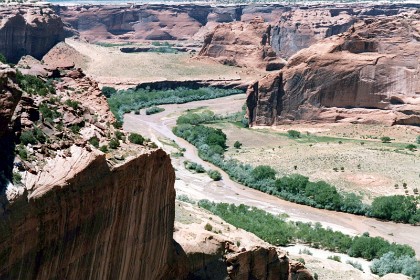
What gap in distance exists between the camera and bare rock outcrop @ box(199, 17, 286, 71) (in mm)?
140750

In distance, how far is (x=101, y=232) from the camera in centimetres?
2048

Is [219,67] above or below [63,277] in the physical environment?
below

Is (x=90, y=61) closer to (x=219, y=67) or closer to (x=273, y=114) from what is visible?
(x=219, y=67)

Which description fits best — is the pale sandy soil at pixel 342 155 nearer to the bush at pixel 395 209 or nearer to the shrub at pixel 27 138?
the bush at pixel 395 209

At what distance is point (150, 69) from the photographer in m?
138

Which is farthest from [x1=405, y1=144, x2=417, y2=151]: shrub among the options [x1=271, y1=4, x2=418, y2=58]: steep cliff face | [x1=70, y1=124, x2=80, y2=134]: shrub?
[x1=271, y1=4, x2=418, y2=58]: steep cliff face

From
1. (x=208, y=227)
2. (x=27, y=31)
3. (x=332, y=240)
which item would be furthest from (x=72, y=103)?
(x=27, y=31)

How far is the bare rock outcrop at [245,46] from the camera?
14075cm

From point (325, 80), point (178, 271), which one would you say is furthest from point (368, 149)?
point (178, 271)

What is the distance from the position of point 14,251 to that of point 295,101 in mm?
75427

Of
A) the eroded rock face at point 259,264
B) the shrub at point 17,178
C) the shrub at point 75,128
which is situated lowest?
the eroded rock face at point 259,264

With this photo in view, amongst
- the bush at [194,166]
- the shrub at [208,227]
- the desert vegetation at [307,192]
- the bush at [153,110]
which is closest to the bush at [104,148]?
the shrub at [208,227]

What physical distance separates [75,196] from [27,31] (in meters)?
111

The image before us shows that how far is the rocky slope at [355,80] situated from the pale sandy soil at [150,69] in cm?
4319
